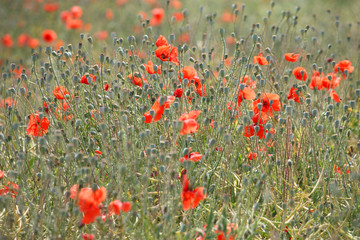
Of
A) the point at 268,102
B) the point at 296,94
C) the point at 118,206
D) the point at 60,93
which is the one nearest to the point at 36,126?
the point at 60,93

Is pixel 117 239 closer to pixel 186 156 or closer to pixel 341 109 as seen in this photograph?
pixel 186 156

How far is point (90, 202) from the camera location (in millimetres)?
1924

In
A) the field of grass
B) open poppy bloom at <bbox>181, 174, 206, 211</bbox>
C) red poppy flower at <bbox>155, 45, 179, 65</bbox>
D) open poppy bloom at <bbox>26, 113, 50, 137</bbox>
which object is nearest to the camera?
open poppy bloom at <bbox>181, 174, 206, 211</bbox>

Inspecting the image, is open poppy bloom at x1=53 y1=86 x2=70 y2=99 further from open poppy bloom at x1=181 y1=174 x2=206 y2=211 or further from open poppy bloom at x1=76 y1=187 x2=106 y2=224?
open poppy bloom at x1=181 y1=174 x2=206 y2=211

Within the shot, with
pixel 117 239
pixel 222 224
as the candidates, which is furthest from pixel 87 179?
pixel 222 224

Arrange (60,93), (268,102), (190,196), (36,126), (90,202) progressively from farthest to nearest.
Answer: (60,93)
(268,102)
(36,126)
(190,196)
(90,202)

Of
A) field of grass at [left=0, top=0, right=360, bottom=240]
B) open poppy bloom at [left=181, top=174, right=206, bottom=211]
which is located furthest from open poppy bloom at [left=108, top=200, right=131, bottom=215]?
open poppy bloom at [left=181, top=174, right=206, bottom=211]

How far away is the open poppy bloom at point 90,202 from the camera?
1.92 m

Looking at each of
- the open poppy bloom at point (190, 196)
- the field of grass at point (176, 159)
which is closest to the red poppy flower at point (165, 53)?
the field of grass at point (176, 159)

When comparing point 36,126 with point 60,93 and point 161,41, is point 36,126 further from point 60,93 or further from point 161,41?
point 161,41

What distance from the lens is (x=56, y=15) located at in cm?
852

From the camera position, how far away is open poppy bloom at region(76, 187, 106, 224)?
1921 mm

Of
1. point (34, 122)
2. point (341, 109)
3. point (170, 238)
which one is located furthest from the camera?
point (341, 109)

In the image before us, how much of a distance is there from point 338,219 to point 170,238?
2.60 feet
